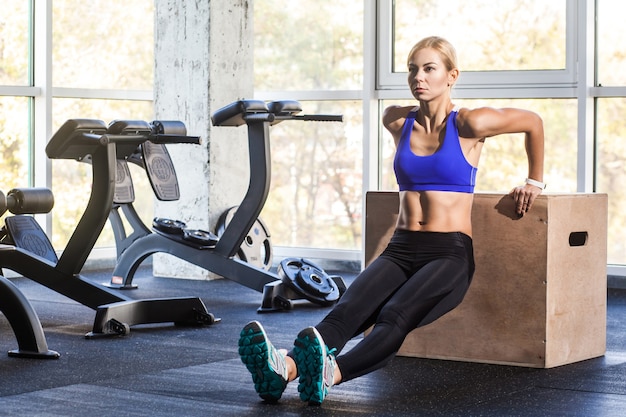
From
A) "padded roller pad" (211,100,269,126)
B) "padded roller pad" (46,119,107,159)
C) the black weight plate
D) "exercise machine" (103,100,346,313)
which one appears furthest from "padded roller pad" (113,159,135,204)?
the black weight plate

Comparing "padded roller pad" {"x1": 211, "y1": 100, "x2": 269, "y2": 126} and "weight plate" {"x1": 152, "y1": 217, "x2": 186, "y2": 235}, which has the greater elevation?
"padded roller pad" {"x1": 211, "y1": 100, "x2": 269, "y2": 126}

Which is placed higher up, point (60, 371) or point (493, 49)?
point (493, 49)

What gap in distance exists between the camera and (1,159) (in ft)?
20.4

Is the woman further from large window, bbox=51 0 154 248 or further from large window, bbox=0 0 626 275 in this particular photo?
large window, bbox=51 0 154 248

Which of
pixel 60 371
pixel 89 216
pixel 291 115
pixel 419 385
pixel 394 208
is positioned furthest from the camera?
pixel 291 115

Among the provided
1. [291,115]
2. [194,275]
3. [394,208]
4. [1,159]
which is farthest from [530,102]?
[1,159]

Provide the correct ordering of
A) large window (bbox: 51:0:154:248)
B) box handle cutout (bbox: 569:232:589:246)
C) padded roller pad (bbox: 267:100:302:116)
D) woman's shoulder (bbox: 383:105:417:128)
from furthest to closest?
large window (bbox: 51:0:154:248), padded roller pad (bbox: 267:100:302:116), box handle cutout (bbox: 569:232:589:246), woman's shoulder (bbox: 383:105:417:128)

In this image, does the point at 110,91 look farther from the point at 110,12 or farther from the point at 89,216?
the point at 89,216

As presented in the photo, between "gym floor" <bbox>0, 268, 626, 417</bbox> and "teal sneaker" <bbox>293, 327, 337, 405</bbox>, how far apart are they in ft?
0.20

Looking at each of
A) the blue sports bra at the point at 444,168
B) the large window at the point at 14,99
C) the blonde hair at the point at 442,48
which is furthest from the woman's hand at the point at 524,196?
the large window at the point at 14,99

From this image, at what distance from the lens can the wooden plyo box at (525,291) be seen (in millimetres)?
3455

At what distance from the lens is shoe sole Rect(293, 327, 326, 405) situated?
106 inches

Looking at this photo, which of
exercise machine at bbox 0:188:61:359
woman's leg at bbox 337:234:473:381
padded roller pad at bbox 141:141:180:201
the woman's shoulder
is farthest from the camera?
padded roller pad at bbox 141:141:180:201

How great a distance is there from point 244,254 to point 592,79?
Result: 2329 millimetres
